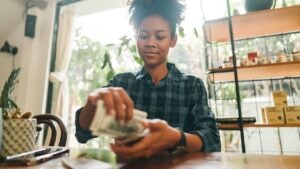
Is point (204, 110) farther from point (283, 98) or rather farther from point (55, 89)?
point (55, 89)

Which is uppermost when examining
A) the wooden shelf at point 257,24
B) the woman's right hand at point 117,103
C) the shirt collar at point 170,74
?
the wooden shelf at point 257,24

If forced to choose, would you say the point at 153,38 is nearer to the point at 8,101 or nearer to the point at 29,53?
the point at 8,101

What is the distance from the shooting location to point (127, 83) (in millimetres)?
1160

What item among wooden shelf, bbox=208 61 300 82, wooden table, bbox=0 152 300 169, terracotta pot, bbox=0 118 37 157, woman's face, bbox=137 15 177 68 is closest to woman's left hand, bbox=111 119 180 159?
wooden table, bbox=0 152 300 169

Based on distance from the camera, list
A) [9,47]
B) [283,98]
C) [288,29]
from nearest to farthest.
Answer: [283,98], [288,29], [9,47]

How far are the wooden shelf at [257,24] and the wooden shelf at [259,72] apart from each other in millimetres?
306

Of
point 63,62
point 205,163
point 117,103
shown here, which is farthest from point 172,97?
point 63,62

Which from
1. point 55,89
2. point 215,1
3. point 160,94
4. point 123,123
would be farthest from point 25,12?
point 123,123

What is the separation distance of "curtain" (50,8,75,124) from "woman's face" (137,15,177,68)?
181 centimetres

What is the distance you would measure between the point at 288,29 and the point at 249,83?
1.61 feet

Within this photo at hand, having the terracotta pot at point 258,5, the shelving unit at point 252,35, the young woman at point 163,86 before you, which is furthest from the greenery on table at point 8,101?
the terracotta pot at point 258,5

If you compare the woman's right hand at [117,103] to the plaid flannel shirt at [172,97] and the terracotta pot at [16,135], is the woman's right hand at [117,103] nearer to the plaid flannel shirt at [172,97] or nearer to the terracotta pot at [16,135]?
the terracotta pot at [16,135]

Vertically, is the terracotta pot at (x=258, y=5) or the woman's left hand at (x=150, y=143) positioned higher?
the terracotta pot at (x=258, y=5)

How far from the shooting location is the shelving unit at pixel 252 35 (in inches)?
64.8
